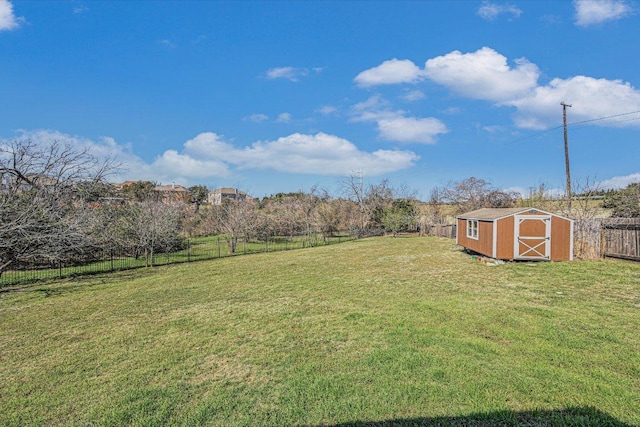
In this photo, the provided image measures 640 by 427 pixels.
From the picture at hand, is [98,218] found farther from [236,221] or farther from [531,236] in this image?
[531,236]

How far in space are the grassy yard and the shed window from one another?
566cm

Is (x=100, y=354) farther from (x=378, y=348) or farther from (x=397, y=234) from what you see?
(x=397, y=234)

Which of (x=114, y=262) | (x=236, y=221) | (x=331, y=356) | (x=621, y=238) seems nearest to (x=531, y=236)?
(x=621, y=238)

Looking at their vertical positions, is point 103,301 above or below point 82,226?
below

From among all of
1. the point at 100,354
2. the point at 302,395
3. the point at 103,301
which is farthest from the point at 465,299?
the point at 103,301

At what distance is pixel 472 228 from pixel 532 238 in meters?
2.97

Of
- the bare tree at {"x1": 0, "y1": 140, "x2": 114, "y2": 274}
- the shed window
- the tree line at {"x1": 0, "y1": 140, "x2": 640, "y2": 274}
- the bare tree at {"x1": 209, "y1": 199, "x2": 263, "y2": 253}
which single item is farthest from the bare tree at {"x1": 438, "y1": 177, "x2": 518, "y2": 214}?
the bare tree at {"x1": 0, "y1": 140, "x2": 114, "y2": 274}

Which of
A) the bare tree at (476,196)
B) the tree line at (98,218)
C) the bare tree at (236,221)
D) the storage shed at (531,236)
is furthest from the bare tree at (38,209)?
the bare tree at (476,196)

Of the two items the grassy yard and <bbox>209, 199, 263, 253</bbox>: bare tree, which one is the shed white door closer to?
the grassy yard

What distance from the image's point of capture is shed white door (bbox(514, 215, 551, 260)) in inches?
464

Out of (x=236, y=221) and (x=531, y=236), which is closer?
(x=531, y=236)

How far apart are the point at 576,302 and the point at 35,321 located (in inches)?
437

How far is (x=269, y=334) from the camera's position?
5.17 metres

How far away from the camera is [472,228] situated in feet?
48.1
